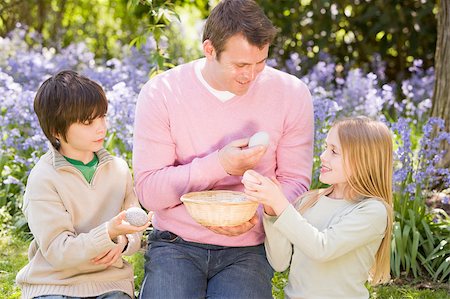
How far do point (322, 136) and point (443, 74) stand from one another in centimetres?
88

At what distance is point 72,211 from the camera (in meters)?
2.79

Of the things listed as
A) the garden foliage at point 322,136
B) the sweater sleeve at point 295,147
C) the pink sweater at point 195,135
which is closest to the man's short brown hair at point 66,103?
the pink sweater at point 195,135

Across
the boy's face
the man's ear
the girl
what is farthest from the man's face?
the boy's face

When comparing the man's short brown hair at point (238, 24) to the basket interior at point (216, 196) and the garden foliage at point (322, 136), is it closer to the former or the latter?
the basket interior at point (216, 196)

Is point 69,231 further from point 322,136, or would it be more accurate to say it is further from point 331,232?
point 322,136

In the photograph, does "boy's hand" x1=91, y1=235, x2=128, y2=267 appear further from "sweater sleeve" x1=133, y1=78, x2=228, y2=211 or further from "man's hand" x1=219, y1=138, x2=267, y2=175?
"man's hand" x1=219, y1=138, x2=267, y2=175

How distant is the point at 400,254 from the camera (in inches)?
147

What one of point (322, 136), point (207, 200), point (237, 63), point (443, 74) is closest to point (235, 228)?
point (207, 200)

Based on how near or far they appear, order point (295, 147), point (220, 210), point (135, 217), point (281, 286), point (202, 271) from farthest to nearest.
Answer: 1. point (281, 286)
2. point (295, 147)
3. point (202, 271)
4. point (135, 217)
5. point (220, 210)

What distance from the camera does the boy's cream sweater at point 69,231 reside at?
2.68 m

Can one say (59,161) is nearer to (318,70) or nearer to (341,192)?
(341,192)

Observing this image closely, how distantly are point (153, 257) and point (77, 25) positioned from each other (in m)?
6.15

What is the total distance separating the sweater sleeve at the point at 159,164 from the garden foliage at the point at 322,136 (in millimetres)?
1352

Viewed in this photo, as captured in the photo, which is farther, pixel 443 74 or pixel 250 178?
pixel 443 74
